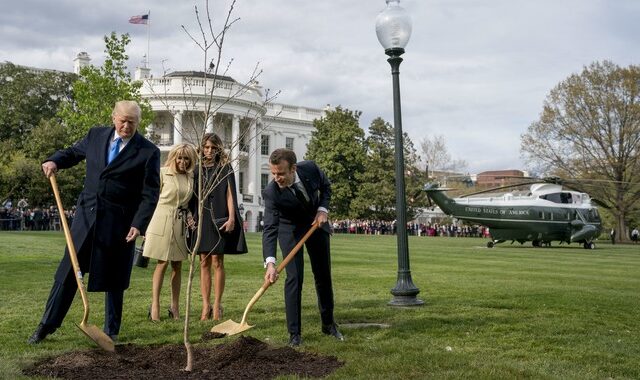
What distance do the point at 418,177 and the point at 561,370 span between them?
62.3 metres

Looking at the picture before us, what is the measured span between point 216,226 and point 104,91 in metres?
25.4

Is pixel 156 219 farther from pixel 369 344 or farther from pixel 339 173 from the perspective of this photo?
pixel 339 173

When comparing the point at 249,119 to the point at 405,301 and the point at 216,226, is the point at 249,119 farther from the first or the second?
the point at 216,226

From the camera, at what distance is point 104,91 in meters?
30.9

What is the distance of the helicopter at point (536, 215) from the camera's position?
3431 cm

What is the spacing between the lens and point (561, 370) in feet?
16.9

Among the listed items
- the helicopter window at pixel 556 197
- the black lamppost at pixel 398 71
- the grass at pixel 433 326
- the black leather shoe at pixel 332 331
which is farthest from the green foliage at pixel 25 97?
the black leather shoe at pixel 332 331

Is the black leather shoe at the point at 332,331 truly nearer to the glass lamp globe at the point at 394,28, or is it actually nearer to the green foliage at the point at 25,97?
the glass lamp globe at the point at 394,28

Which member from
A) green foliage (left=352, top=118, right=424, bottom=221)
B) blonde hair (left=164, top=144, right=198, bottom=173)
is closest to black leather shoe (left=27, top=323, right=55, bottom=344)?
blonde hair (left=164, top=144, right=198, bottom=173)

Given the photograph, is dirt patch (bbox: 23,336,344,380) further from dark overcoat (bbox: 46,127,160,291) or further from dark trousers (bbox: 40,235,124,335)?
dark overcoat (bbox: 46,127,160,291)

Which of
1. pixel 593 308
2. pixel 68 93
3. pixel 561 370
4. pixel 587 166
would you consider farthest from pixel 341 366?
pixel 68 93

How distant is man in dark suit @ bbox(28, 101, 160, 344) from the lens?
19.8ft

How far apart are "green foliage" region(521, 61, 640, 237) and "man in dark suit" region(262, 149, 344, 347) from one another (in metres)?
49.2

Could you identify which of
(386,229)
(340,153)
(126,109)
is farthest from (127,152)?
(340,153)
